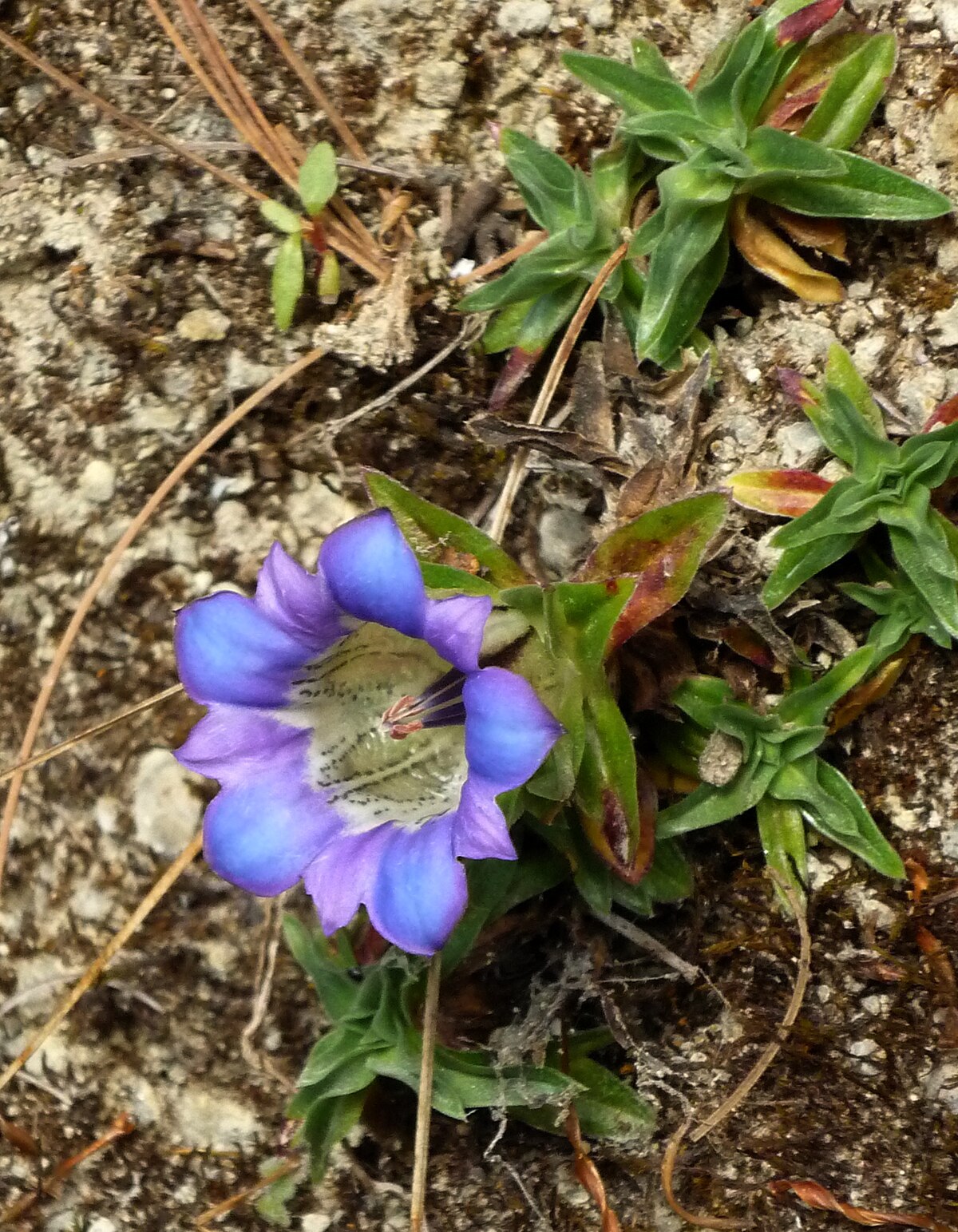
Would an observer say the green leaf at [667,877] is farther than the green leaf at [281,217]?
No

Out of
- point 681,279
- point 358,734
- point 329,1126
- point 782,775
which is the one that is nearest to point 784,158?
point 681,279

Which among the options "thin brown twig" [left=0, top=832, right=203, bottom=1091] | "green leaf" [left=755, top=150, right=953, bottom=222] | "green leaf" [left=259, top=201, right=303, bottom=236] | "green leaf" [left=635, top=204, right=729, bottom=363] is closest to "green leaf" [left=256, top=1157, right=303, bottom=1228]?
"thin brown twig" [left=0, top=832, right=203, bottom=1091]

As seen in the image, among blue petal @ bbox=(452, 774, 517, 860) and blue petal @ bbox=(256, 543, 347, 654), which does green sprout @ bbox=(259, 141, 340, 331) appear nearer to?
blue petal @ bbox=(256, 543, 347, 654)

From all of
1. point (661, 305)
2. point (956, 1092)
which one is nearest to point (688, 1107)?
point (956, 1092)

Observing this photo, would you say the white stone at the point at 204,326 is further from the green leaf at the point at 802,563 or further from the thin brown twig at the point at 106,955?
the green leaf at the point at 802,563

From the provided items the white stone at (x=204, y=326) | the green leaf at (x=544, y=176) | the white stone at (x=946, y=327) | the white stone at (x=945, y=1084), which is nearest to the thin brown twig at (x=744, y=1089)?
the white stone at (x=945, y=1084)
